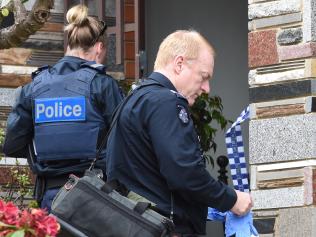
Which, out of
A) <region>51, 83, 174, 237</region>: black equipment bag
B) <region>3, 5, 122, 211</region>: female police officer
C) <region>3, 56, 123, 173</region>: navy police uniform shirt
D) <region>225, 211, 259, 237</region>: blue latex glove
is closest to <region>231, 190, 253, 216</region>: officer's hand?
<region>225, 211, 259, 237</region>: blue latex glove

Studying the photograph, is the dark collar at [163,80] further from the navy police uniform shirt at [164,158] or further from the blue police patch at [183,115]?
the blue police patch at [183,115]

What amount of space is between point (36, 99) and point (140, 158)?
52.8 inches

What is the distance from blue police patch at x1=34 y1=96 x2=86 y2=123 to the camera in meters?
6.22

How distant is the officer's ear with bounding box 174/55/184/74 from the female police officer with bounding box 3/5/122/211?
2.89ft

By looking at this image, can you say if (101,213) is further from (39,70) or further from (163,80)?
(39,70)

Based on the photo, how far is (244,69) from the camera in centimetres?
1065

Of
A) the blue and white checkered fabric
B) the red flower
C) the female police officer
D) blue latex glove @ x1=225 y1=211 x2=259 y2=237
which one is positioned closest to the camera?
the red flower

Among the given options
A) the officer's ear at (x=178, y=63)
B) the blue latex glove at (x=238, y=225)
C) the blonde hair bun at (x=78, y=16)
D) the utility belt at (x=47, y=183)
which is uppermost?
the blonde hair bun at (x=78, y=16)

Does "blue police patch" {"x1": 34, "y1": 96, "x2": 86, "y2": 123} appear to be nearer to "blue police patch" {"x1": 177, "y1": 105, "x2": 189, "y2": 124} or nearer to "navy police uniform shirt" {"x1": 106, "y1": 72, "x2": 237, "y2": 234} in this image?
"navy police uniform shirt" {"x1": 106, "y1": 72, "x2": 237, "y2": 234}

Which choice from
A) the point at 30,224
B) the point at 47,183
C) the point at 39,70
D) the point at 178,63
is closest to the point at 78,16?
the point at 39,70

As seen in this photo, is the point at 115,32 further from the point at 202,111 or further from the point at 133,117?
the point at 133,117

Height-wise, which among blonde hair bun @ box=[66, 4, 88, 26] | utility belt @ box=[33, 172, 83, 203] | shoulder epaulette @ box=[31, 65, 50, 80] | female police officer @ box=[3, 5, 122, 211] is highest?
blonde hair bun @ box=[66, 4, 88, 26]


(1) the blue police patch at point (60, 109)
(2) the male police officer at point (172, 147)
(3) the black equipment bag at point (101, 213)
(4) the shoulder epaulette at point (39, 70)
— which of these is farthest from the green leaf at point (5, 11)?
(3) the black equipment bag at point (101, 213)

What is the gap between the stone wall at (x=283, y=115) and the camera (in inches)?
301
